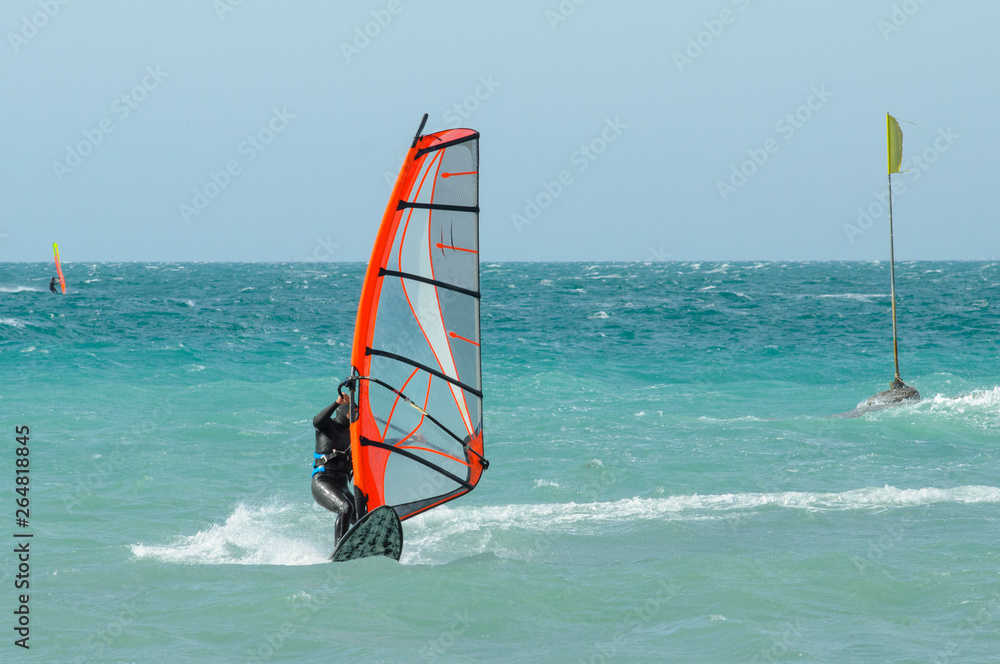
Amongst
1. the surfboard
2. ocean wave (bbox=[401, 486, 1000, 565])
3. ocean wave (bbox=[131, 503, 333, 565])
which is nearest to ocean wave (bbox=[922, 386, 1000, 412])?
ocean wave (bbox=[401, 486, 1000, 565])

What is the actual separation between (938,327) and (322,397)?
2011cm

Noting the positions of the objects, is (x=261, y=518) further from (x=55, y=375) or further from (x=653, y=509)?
(x=55, y=375)

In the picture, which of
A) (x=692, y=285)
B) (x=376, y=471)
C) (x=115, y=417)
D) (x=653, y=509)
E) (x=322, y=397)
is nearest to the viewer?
(x=376, y=471)

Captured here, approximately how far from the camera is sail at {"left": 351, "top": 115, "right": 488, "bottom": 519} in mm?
6529

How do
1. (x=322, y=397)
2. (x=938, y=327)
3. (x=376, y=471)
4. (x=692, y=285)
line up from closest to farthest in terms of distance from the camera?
1. (x=376, y=471)
2. (x=322, y=397)
3. (x=938, y=327)
4. (x=692, y=285)

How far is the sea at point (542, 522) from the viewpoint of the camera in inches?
221

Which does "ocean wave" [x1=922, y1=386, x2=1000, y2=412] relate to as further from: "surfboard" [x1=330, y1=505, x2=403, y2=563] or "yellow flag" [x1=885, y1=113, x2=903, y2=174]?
"surfboard" [x1=330, y1=505, x2=403, y2=563]

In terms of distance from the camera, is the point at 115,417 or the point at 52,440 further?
the point at 115,417

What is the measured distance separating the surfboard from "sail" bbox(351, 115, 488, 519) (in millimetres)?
182

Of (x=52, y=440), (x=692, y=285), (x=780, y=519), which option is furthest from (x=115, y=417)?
(x=692, y=285)

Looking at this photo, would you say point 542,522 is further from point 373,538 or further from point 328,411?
point 328,411

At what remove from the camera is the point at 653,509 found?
8.87m

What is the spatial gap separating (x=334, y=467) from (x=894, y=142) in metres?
10.9

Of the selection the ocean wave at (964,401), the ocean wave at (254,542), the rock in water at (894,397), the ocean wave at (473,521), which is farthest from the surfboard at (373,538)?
the ocean wave at (964,401)
